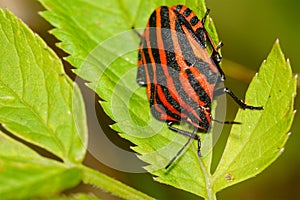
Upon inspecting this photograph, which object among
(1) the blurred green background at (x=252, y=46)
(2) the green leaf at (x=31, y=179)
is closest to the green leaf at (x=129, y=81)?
(2) the green leaf at (x=31, y=179)

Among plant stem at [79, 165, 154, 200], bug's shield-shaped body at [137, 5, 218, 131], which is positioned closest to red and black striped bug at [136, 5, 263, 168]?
bug's shield-shaped body at [137, 5, 218, 131]

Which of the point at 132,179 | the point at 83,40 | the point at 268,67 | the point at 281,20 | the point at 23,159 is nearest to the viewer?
the point at 23,159

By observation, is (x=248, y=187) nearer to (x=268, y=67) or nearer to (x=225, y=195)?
(x=225, y=195)

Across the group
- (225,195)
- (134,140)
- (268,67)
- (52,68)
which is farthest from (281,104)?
(225,195)

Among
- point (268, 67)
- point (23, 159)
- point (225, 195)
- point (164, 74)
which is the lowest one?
point (225, 195)

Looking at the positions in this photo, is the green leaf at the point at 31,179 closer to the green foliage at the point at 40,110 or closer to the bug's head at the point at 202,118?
the green foliage at the point at 40,110
